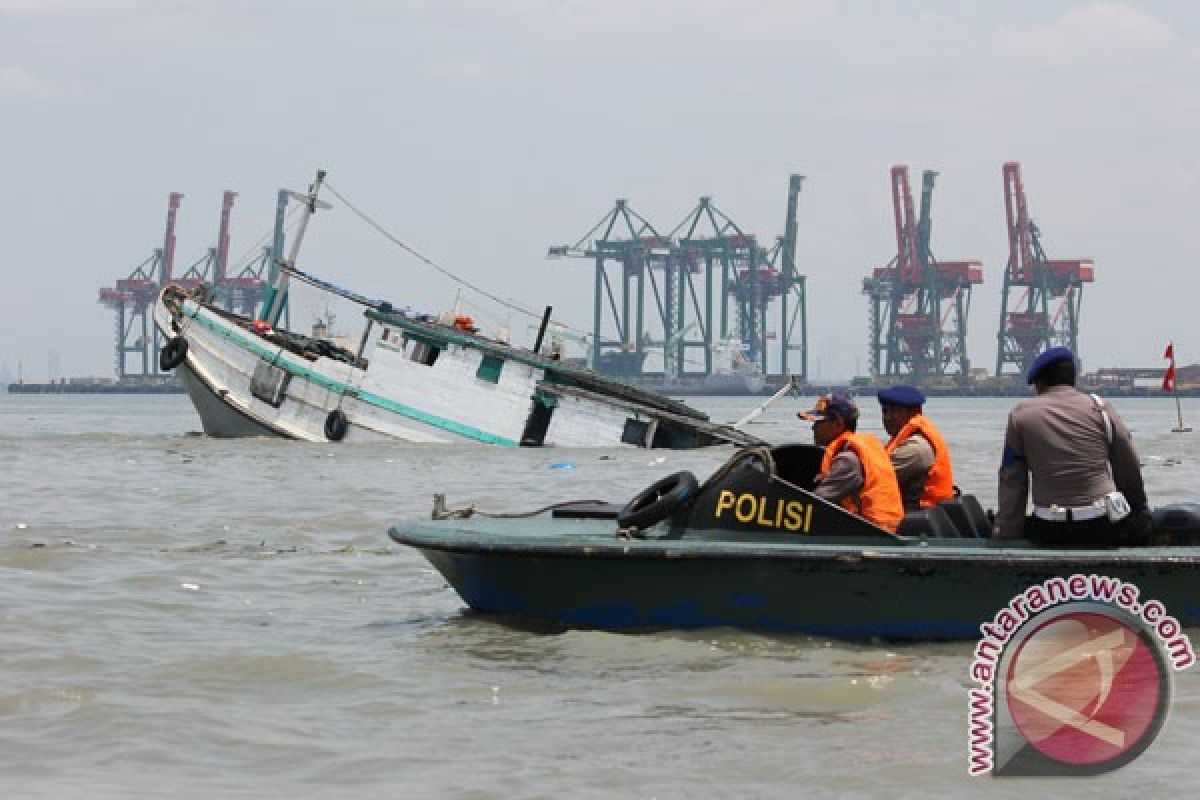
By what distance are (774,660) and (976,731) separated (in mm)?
1615

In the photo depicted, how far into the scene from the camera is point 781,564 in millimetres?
8891

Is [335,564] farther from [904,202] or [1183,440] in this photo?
[904,202]

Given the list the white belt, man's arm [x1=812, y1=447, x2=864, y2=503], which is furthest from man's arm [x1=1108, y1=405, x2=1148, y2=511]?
man's arm [x1=812, y1=447, x2=864, y2=503]

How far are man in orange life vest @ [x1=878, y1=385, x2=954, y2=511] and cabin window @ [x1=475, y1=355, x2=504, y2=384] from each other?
72.8 ft

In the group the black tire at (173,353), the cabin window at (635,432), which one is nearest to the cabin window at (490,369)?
the cabin window at (635,432)

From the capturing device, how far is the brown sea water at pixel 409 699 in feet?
21.8

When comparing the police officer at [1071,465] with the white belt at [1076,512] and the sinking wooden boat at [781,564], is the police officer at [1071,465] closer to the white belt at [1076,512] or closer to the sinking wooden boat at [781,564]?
the white belt at [1076,512]

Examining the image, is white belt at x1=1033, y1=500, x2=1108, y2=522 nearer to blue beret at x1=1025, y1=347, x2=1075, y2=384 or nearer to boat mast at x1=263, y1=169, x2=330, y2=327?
blue beret at x1=1025, y1=347, x2=1075, y2=384

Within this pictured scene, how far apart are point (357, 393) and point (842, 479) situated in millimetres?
23609

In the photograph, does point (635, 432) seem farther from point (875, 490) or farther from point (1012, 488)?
A: point (1012, 488)

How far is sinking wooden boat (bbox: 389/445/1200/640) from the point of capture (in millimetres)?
8664

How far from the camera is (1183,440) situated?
142ft

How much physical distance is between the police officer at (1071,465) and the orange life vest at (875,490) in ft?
1.83

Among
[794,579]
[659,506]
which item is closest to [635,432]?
[659,506]
